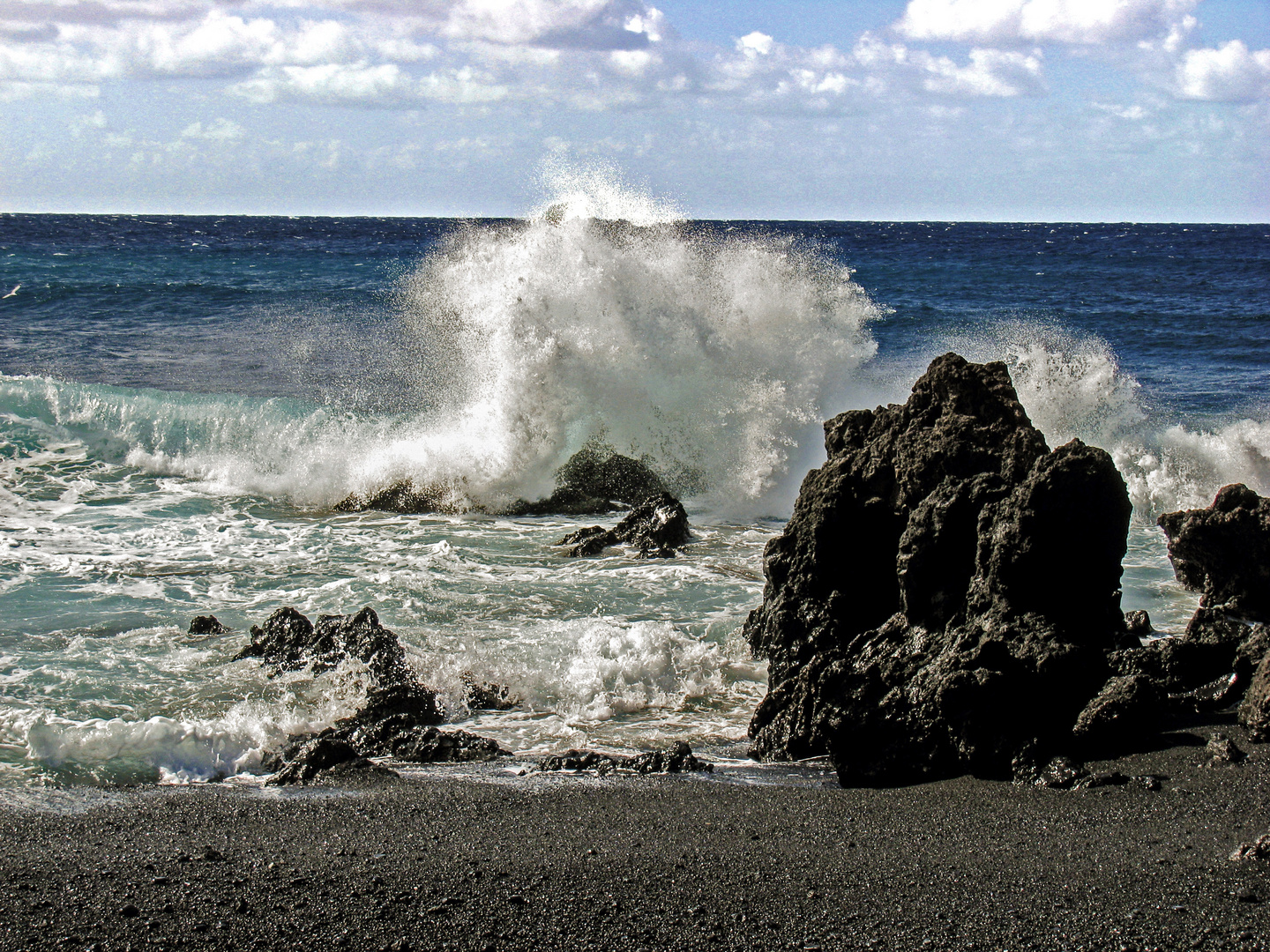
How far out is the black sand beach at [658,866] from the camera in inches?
139

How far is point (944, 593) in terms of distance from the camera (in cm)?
570

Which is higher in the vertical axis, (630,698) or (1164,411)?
(1164,411)

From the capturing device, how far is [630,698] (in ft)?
21.4

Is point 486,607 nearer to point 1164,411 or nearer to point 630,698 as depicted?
point 630,698

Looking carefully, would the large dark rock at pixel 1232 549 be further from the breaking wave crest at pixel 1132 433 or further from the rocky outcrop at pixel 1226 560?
the breaking wave crest at pixel 1132 433

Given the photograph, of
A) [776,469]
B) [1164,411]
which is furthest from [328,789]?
[1164,411]

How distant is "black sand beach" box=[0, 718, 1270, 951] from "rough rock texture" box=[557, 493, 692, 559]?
4.83 metres

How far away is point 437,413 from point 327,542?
380 cm

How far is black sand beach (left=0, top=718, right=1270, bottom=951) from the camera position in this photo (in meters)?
3.53

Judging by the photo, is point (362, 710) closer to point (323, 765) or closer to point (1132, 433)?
point (323, 765)

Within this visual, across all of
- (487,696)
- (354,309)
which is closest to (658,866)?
(487,696)

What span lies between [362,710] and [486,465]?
6552 millimetres

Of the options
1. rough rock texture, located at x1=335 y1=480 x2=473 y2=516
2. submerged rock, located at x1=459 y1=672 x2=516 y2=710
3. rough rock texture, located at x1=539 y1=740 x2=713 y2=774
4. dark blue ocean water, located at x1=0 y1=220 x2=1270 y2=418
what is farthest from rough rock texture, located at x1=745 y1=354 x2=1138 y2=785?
dark blue ocean water, located at x1=0 y1=220 x2=1270 y2=418

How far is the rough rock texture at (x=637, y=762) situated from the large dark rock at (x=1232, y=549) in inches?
152
